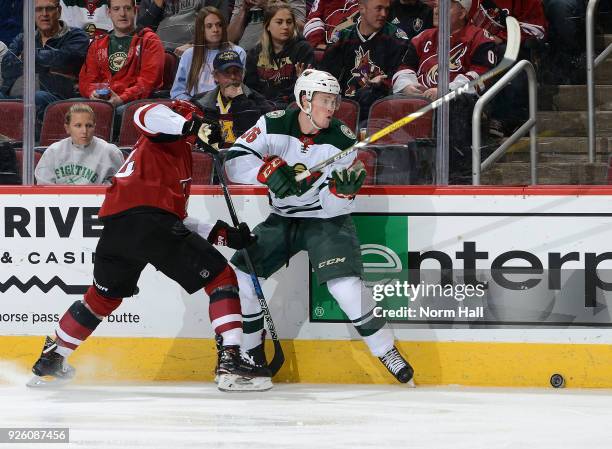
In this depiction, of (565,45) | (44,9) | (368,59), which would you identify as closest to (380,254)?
(368,59)

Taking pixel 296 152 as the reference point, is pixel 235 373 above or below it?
below

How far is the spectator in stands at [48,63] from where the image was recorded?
551 centimetres

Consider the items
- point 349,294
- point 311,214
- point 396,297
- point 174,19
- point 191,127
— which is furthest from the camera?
point 174,19

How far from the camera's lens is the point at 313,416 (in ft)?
15.1

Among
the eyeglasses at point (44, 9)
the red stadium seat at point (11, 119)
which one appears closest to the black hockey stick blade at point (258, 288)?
the red stadium seat at point (11, 119)

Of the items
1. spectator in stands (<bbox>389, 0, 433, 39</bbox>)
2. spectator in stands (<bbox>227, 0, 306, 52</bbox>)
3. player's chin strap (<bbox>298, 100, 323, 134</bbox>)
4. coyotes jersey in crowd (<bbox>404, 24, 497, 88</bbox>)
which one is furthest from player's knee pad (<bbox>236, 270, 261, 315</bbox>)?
spectator in stands (<bbox>389, 0, 433, 39</bbox>)

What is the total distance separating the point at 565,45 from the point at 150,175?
1.85 meters

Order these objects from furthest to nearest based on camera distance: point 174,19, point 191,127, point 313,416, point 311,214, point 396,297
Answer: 1. point 174,19
2. point 396,297
3. point 311,214
4. point 191,127
5. point 313,416

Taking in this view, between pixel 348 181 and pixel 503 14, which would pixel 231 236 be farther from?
pixel 503 14

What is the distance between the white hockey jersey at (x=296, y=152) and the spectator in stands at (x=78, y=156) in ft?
2.01

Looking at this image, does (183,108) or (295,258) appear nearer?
(183,108)

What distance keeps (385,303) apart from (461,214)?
1.65 ft

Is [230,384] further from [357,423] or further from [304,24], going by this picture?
[304,24]

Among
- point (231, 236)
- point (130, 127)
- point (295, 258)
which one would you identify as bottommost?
point (295, 258)
